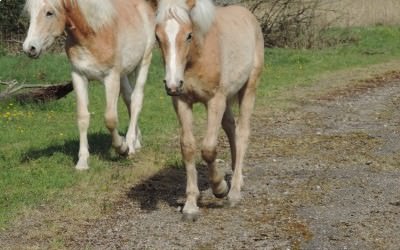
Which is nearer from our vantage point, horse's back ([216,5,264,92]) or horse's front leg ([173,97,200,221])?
horse's front leg ([173,97,200,221])

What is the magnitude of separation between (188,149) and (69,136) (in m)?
4.25

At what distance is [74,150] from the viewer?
9.73m

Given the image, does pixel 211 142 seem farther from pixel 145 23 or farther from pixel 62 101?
pixel 62 101

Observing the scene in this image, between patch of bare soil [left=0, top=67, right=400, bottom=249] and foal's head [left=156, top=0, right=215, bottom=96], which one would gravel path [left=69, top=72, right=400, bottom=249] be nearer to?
patch of bare soil [left=0, top=67, right=400, bottom=249]

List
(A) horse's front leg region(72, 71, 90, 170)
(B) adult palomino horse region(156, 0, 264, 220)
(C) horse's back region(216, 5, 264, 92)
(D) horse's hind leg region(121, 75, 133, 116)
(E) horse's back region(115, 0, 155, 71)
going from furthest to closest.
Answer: (D) horse's hind leg region(121, 75, 133, 116) → (E) horse's back region(115, 0, 155, 71) → (A) horse's front leg region(72, 71, 90, 170) → (C) horse's back region(216, 5, 264, 92) → (B) adult palomino horse region(156, 0, 264, 220)

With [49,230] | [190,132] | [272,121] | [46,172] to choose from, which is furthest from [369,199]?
[272,121]

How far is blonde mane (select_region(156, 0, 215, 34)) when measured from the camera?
621 cm

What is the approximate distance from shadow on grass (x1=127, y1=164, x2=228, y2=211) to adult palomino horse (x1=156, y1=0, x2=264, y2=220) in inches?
21.7

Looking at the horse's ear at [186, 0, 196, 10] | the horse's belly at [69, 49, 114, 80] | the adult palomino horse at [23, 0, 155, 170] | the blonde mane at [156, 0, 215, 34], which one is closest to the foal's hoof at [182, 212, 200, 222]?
the blonde mane at [156, 0, 215, 34]

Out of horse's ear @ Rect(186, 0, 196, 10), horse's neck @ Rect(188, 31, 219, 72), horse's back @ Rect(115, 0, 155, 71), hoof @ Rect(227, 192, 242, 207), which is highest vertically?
horse's ear @ Rect(186, 0, 196, 10)

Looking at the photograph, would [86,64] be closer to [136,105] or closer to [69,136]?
[136,105]

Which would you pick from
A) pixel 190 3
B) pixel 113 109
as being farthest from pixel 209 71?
pixel 113 109

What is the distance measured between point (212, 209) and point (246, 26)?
6.14ft

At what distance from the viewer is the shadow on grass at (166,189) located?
7461 millimetres
